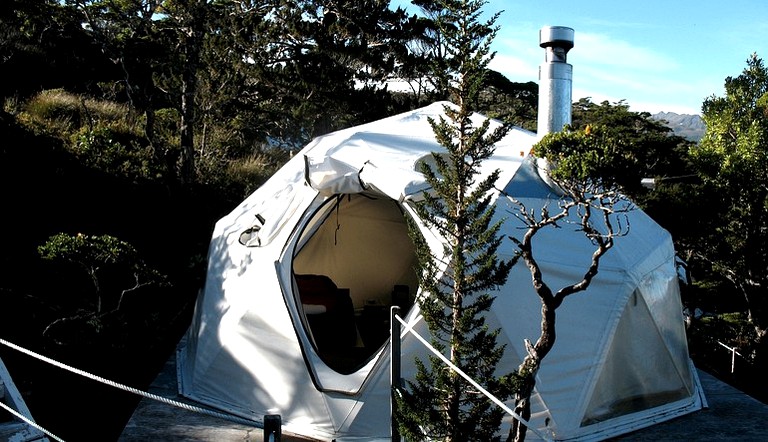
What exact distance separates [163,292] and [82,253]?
3.29 metres

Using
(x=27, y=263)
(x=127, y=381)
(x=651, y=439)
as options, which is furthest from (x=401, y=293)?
(x=27, y=263)

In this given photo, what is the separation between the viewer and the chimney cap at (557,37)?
6.38 m

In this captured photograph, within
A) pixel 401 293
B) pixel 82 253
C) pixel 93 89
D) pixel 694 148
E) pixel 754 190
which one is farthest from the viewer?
pixel 93 89

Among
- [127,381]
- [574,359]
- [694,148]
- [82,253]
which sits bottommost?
[127,381]

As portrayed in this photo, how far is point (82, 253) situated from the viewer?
6406mm

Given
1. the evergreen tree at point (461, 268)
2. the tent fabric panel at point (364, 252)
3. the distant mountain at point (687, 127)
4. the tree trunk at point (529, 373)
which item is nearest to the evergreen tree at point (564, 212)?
the tree trunk at point (529, 373)

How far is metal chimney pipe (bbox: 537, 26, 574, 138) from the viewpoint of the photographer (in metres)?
6.38

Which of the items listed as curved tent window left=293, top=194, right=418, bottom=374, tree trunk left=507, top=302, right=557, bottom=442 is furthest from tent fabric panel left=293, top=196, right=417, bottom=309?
tree trunk left=507, top=302, right=557, bottom=442

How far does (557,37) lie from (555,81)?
0.35 m

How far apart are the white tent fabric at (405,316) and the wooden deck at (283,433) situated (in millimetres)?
128

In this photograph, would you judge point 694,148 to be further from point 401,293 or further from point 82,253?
point 82,253

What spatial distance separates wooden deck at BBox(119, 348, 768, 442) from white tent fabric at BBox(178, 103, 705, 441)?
0.42ft

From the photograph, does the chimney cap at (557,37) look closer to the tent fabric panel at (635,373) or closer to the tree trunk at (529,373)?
the tent fabric panel at (635,373)

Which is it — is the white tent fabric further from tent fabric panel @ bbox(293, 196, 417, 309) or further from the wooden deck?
tent fabric panel @ bbox(293, 196, 417, 309)
